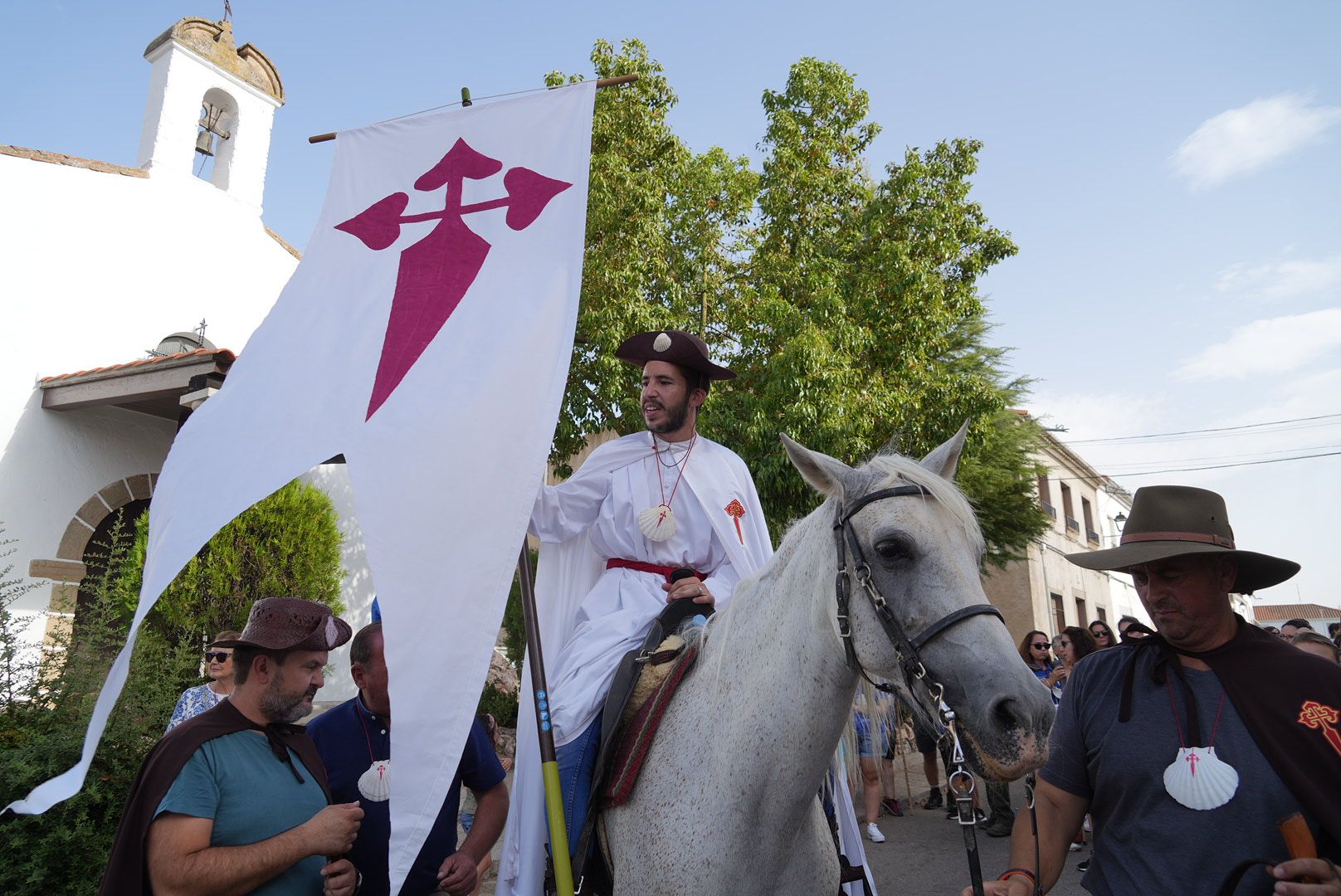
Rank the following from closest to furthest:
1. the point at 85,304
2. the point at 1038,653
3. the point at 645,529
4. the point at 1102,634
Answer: the point at 645,529 → the point at 1038,653 → the point at 85,304 → the point at 1102,634

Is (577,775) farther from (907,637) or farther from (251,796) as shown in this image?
(907,637)

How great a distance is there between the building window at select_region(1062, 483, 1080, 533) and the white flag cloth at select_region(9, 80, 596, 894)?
31565 millimetres

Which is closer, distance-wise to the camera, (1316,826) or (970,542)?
(1316,826)

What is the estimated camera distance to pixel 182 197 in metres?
12.5

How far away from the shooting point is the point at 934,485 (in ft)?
7.60

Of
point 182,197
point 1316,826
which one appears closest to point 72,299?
point 182,197

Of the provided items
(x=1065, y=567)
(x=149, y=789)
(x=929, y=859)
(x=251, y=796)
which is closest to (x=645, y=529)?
(x=251, y=796)

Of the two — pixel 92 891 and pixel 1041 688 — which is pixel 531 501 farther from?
pixel 92 891

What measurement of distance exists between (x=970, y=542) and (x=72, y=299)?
1241cm

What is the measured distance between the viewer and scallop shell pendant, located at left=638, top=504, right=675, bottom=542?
317cm

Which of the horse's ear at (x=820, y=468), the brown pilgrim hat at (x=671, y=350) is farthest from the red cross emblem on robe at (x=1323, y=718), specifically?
the brown pilgrim hat at (x=671, y=350)

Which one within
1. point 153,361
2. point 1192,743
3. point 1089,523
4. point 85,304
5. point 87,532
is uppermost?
point 1089,523

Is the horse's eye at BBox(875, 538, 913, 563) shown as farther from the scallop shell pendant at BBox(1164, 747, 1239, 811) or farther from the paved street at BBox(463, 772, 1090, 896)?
the paved street at BBox(463, 772, 1090, 896)

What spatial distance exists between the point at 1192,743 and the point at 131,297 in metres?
13.2
